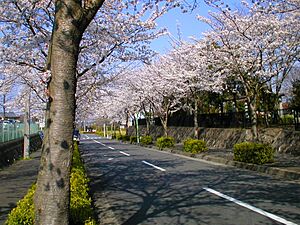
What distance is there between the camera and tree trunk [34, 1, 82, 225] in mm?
3443

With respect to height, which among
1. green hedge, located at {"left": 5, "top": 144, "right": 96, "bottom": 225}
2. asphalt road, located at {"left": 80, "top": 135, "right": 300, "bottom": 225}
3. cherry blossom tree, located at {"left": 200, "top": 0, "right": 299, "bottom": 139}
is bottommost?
asphalt road, located at {"left": 80, "top": 135, "right": 300, "bottom": 225}

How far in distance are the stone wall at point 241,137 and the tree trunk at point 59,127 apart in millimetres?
15831

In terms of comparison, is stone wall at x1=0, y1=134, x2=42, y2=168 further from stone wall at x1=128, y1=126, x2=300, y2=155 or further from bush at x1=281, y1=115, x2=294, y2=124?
bush at x1=281, y1=115, x2=294, y2=124

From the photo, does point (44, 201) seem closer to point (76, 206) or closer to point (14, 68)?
point (76, 206)

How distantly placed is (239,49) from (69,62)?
12.3 meters

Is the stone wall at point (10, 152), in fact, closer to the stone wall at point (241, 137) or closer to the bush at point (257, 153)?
the bush at point (257, 153)

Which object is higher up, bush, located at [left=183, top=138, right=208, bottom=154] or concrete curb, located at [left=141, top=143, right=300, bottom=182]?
bush, located at [left=183, top=138, right=208, bottom=154]

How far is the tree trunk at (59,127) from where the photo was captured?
3443 mm

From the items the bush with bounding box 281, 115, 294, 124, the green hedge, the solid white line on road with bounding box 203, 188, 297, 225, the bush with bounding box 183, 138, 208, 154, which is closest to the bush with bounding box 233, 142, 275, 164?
the solid white line on road with bounding box 203, 188, 297, 225

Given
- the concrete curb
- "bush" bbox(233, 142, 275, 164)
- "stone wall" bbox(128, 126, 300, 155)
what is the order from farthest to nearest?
"stone wall" bbox(128, 126, 300, 155) < "bush" bbox(233, 142, 275, 164) < the concrete curb

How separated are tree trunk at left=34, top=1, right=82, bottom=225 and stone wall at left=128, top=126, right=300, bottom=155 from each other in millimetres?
15831

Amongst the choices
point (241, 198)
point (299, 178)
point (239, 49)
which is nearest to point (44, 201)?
point (241, 198)

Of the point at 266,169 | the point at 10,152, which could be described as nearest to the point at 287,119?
the point at 266,169

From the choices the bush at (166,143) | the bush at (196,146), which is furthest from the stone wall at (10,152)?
the bush at (166,143)
